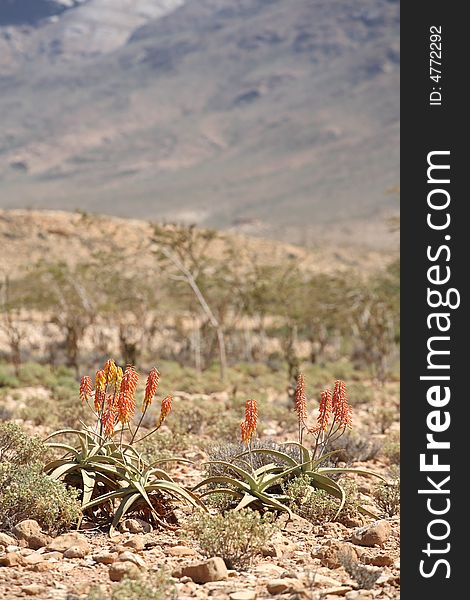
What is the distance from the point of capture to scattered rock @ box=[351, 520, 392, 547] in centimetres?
617

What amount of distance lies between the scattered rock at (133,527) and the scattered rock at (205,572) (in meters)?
1.03

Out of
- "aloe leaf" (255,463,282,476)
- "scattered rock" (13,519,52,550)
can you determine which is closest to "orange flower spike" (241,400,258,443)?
"aloe leaf" (255,463,282,476)

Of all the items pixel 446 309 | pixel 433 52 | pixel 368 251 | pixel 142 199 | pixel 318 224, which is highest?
pixel 142 199

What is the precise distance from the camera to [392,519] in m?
7.04

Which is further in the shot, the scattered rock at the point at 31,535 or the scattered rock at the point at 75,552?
the scattered rock at the point at 31,535

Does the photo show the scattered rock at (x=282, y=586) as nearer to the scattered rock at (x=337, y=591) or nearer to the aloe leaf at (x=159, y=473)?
the scattered rock at (x=337, y=591)

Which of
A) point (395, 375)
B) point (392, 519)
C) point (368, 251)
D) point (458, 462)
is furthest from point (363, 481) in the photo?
point (368, 251)

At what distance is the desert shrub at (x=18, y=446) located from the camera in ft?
24.4

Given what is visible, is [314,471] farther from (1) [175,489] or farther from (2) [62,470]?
(2) [62,470]

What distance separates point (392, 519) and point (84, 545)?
2.73 m

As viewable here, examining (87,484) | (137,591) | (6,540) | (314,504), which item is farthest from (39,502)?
(314,504)

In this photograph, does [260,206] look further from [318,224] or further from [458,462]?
[458,462]

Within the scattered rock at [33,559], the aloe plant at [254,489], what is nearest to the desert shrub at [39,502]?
the scattered rock at [33,559]

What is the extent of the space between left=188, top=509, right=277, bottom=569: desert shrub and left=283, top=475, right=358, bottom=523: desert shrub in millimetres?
891
